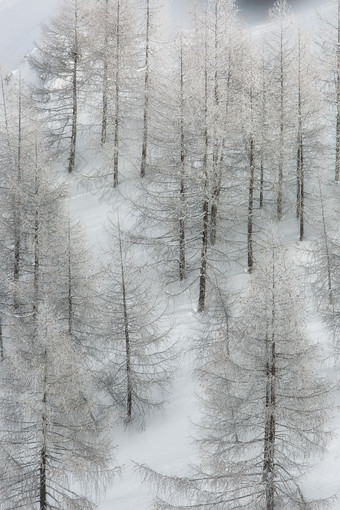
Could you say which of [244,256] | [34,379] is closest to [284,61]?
[244,256]

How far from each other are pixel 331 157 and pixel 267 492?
2254cm

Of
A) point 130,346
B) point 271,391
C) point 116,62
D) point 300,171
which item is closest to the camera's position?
point 271,391

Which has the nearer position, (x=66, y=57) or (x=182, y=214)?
(x=182, y=214)

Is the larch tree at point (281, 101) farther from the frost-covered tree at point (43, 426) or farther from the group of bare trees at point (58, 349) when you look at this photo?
the frost-covered tree at point (43, 426)

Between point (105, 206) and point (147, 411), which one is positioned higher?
point (105, 206)

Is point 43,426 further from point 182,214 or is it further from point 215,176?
point 215,176

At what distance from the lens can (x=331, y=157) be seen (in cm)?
2959

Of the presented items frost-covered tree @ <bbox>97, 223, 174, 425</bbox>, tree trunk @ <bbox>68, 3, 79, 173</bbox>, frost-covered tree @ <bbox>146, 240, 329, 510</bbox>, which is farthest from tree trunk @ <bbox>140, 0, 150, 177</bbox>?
frost-covered tree @ <bbox>146, 240, 329, 510</bbox>

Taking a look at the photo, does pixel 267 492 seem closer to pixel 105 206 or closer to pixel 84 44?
pixel 105 206

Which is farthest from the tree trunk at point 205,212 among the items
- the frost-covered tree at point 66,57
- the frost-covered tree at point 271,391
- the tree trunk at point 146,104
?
the frost-covered tree at point 66,57

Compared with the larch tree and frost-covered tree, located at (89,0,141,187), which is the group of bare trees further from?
the larch tree

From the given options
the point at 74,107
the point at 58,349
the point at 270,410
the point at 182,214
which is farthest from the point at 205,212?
the point at 74,107

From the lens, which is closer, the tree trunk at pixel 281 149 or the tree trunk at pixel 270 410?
the tree trunk at pixel 270 410

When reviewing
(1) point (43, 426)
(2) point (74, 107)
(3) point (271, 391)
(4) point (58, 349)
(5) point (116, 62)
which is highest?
(5) point (116, 62)
